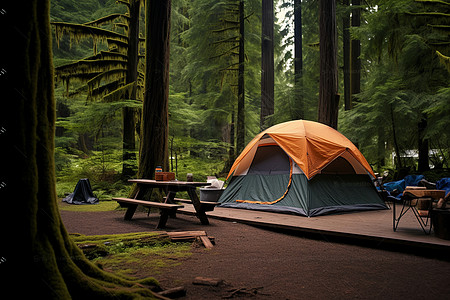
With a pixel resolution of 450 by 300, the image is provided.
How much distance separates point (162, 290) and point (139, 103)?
29.0 feet

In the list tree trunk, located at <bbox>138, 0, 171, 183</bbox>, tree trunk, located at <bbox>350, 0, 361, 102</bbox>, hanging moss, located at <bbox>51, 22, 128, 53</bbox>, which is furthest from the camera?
tree trunk, located at <bbox>350, 0, 361, 102</bbox>

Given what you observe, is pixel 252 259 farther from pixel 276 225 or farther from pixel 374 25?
pixel 374 25

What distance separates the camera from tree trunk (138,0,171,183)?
303 inches

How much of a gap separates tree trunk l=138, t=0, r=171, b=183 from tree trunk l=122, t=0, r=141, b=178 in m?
4.16

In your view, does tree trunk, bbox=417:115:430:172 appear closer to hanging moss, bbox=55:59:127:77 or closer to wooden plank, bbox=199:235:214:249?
wooden plank, bbox=199:235:214:249

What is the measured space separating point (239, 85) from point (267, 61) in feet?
4.90

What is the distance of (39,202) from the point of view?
2154mm

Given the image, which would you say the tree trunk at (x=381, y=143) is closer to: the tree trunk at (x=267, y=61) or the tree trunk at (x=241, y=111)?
the tree trunk at (x=267, y=61)

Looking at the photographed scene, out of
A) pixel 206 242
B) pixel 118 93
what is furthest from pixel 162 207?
pixel 118 93

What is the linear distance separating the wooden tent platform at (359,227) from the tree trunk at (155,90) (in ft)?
5.10

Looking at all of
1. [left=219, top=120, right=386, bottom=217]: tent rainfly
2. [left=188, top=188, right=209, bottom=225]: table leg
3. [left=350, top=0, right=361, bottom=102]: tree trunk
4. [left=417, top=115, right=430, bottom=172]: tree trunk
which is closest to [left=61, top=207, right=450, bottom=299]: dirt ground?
[left=188, top=188, right=209, bottom=225]: table leg

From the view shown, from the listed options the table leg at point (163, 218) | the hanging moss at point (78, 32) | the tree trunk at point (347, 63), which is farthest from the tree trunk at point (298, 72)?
the table leg at point (163, 218)

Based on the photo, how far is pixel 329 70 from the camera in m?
9.45

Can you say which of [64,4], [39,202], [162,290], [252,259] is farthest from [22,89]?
[64,4]
